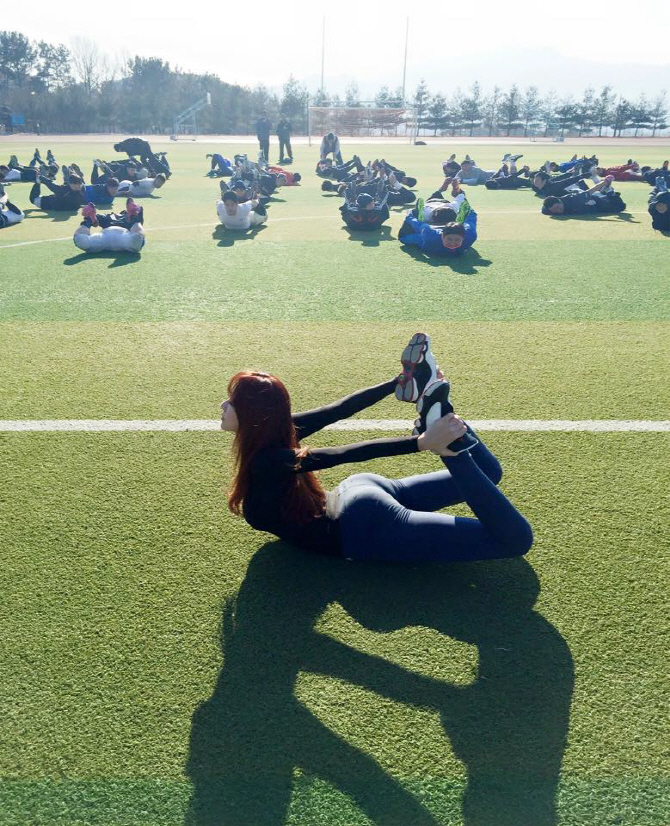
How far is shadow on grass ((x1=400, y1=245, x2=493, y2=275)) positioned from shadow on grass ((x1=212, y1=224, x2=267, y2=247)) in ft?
11.7

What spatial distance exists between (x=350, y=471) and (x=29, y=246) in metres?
10.2

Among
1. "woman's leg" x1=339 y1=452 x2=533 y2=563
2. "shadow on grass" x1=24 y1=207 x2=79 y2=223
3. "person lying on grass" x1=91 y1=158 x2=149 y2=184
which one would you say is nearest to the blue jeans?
"woman's leg" x1=339 y1=452 x2=533 y2=563

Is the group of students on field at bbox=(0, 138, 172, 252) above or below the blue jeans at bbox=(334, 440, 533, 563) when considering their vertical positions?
above

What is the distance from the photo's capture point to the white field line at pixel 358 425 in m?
5.18

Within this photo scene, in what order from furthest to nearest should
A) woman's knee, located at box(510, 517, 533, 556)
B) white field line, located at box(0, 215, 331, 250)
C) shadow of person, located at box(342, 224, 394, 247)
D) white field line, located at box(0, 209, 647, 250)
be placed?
shadow of person, located at box(342, 224, 394, 247), white field line, located at box(0, 209, 647, 250), white field line, located at box(0, 215, 331, 250), woman's knee, located at box(510, 517, 533, 556)

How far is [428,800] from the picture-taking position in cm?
241

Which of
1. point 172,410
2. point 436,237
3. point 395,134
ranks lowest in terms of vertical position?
point 172,410

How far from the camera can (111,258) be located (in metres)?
11.2

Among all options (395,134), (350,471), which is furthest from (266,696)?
(395,134)

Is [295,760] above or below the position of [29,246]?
below

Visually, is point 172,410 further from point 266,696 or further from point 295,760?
point 295,760

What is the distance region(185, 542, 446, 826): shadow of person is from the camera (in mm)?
2396

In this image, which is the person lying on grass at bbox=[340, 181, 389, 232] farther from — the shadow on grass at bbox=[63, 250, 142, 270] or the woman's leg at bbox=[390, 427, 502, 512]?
the woman's leg at bbox=[390, 427, 502, 512]

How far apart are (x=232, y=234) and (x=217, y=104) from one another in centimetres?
7743
